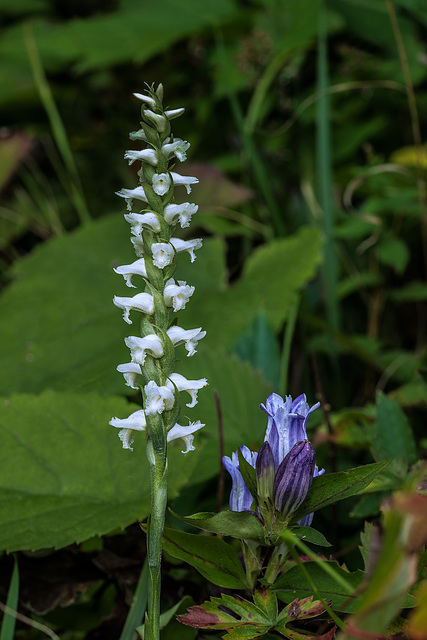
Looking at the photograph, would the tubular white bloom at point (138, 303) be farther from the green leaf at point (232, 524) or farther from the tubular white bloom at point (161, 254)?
the green leaf at point (232, 524)

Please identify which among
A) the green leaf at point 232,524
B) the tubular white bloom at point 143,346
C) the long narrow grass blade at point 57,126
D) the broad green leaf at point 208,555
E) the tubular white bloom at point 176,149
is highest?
the long narrow grass blade at point 57,126

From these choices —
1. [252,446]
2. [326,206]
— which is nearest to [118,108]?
[326,206]

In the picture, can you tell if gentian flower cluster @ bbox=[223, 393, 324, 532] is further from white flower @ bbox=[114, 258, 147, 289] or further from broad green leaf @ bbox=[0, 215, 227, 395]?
broad green leaf @ bbox=[0, 215, 227, 395]

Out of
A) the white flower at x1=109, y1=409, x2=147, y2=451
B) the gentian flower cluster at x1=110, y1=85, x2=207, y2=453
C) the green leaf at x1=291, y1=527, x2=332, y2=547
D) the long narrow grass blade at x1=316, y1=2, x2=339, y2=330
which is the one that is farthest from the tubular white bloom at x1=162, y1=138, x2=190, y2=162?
the long narrow grass blade at x1=316, y1=2, x2=339, y2=330

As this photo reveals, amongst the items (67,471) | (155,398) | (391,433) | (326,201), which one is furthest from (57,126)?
(155,398)

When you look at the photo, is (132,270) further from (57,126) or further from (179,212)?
(57,126)

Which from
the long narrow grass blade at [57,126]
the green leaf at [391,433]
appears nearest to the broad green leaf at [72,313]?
the long narrow grass blade at [57,126]
